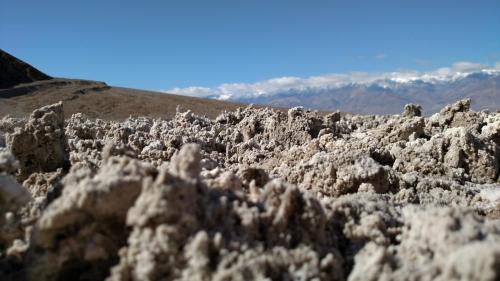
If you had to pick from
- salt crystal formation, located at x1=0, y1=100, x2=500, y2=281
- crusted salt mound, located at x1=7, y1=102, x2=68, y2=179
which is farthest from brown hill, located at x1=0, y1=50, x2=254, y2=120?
salt crystal formation, located at x1=0, y1=100, x2=500, y2=281

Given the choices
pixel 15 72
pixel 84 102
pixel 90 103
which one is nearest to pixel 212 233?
pixel 90 103

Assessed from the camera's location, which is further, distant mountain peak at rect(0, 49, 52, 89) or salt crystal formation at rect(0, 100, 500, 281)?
distant mountain peak at rect(0, 49, 52, 89)

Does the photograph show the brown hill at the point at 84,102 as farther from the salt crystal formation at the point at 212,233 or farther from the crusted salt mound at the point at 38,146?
the salt crystal formation at the point at 212,233

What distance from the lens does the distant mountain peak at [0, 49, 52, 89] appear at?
30.5 meters

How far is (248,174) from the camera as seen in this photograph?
3.43 metres

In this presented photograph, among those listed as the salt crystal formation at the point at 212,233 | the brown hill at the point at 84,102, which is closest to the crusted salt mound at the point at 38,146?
the salt crystal formation at the point at 212,233

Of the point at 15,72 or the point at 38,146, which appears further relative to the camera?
the point at 15,72

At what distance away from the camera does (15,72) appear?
3234 centimetres

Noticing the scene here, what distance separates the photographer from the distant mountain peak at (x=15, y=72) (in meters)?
30.5

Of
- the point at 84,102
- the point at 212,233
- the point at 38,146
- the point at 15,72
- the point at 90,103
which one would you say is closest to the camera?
the point at 212,233

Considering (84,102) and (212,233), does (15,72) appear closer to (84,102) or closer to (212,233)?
(84,102)

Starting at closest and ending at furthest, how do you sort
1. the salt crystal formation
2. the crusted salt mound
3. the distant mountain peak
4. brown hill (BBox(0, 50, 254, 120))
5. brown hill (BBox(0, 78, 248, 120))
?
the salt crystal formation < the crusted salt mound < brown hill (BBox(0, 78, 248, 120)) < brown hill (BBox(0, 50, 254, 120)) < the distant mountain peak

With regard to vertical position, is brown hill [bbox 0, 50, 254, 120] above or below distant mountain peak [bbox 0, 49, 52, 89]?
below

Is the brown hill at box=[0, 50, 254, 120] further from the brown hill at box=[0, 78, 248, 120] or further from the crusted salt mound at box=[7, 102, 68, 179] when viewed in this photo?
the crusted salt mound at box=[7, 102, 68, 179]
